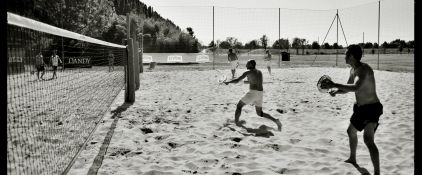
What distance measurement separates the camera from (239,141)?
5164 mm

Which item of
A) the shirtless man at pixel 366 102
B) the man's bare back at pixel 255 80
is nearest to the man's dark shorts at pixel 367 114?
the shirtless man at pixel 366 102

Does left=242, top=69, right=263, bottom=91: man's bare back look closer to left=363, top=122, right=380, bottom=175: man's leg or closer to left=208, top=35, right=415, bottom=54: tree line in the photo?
left=363, top=122, right=380, bottom=175: man's leg

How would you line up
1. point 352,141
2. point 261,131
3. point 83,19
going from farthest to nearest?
1. point 83,19
2. point 261,131
3. point 352,141

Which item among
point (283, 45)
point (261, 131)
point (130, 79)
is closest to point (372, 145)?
point (261, 131)

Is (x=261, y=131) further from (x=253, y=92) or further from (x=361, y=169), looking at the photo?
(x=361, y=169)

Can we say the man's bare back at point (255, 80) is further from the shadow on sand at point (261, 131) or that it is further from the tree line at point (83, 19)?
the tree line at point (83, 19)

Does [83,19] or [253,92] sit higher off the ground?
[83,19]

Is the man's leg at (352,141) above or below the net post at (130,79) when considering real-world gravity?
below

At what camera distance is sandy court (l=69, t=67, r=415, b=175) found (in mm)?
4070

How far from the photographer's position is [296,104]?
27.6 ft

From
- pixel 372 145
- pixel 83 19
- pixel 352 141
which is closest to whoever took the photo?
pixel 372 145

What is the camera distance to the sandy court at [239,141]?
4.07 metres

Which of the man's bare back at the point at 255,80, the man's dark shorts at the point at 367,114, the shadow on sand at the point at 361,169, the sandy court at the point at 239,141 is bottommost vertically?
the shadow on sand at the point at 361,169

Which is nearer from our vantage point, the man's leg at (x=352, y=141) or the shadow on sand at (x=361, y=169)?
the shadow on sand at (x=361, y=169)
